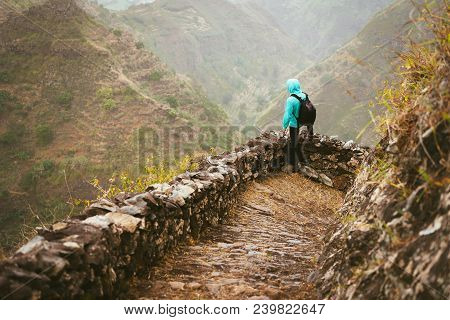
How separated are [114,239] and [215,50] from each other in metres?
171

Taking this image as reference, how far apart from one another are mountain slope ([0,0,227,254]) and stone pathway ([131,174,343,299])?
967 inches

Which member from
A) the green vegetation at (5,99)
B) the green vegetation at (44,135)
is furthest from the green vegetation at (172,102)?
the green vegetation at (5,99)

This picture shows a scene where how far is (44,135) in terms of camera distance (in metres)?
35.8

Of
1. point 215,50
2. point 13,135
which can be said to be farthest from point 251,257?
point 215,50

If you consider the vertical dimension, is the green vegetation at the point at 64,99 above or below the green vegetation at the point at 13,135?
above

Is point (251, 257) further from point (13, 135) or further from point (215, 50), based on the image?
point (215, 50)

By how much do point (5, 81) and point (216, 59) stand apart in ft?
429

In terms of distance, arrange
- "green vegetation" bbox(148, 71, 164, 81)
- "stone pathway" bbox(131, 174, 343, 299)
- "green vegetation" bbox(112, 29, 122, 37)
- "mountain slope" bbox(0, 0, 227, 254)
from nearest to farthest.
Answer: "stone pathway" bbox(131, 174, 343, 299) < "mountain slope" bbox(0, 0, 227, 254) < "green vegetation" bbox(148, 71, 164, 81) < "green vegetation" bbox(112, 29, 122, 37)

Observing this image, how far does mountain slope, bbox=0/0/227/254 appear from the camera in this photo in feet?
106

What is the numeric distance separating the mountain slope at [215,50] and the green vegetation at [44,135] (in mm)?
79660

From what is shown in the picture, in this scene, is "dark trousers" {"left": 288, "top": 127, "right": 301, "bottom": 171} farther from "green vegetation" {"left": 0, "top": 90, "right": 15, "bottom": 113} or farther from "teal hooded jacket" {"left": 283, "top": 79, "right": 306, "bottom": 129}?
"green vegetation" {"left": 0, "top": 90, "right": 15, "bottom": 113}

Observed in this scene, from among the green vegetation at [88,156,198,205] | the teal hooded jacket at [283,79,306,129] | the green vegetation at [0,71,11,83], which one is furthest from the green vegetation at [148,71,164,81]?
the teal hooded jacket at [283,79,306,129]

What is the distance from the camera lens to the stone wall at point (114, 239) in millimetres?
2291

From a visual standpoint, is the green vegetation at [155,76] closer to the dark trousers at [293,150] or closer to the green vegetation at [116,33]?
the green vegetation at [116,33]
